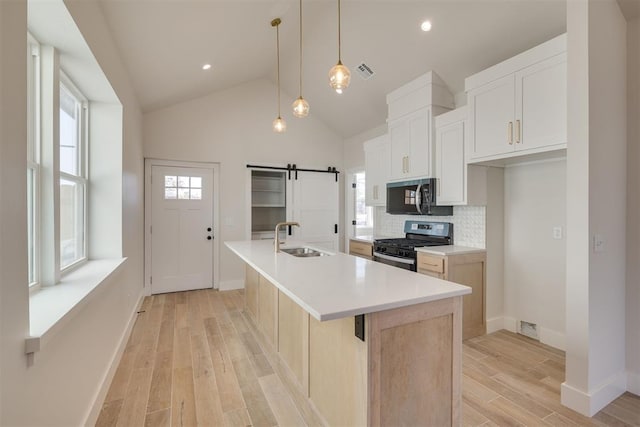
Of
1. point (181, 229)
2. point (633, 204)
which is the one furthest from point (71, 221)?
point (633, 204)

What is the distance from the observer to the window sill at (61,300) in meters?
1.16

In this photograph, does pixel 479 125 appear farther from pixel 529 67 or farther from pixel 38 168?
pixel 38 168

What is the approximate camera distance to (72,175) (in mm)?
2199

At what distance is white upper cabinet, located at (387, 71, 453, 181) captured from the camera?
11.4 ft

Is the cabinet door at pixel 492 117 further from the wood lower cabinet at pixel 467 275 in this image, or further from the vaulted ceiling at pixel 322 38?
the wood lower cabinet at pixel 467 275

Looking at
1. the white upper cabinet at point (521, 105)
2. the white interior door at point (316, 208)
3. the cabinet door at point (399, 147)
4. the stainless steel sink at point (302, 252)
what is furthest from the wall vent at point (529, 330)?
the white interior door at point (316, 208)

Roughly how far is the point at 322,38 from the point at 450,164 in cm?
221

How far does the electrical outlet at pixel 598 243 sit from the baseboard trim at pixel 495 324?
152 centimetres

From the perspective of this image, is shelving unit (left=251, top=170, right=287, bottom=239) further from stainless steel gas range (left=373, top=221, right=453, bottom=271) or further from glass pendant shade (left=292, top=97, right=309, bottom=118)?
glass pendant shade (left=292, top=97, right=309, bottom=118)

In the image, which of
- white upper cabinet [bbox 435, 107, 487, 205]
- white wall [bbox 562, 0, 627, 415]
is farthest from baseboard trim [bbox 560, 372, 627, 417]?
white upper cabinet [bbox 435, 107, 487, 205]

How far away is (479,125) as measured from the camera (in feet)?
9.41

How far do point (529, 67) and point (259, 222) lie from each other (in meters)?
4.27

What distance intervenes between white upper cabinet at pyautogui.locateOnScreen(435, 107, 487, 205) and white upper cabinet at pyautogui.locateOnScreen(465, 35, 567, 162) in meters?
0.15

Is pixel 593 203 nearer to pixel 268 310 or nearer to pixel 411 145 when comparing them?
pixel 411 145
